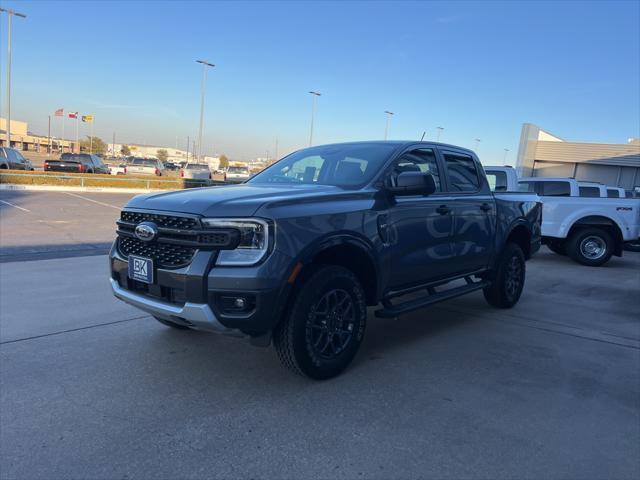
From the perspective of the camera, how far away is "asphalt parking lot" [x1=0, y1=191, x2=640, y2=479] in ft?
9.14

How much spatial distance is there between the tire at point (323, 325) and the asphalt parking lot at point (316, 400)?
0.19 m

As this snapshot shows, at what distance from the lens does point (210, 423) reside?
3150 millimetres

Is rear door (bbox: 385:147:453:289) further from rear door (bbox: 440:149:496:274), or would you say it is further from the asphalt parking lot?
the asphalt parking lot

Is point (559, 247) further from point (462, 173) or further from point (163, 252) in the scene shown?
point (163, 252)

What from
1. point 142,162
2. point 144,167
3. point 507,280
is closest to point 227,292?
point 507,280

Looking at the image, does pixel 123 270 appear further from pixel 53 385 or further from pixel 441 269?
pixel 441 269

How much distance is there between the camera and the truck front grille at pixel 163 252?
135 inches

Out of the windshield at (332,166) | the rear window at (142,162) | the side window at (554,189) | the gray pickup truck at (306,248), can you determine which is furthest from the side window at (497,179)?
the rear window at (142,162)

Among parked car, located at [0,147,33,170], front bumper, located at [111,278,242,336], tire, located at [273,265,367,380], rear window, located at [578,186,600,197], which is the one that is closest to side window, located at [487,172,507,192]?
rear window, located at [578,186,600,197]

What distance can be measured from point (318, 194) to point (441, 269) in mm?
1807

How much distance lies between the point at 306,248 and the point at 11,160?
29436 millimetres

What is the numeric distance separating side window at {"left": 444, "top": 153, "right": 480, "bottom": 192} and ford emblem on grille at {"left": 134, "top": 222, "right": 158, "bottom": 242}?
3.17 metres

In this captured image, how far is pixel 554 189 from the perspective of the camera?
12.0 meters

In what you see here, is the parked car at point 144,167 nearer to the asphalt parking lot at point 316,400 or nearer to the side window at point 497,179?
the side window at point 497,179
